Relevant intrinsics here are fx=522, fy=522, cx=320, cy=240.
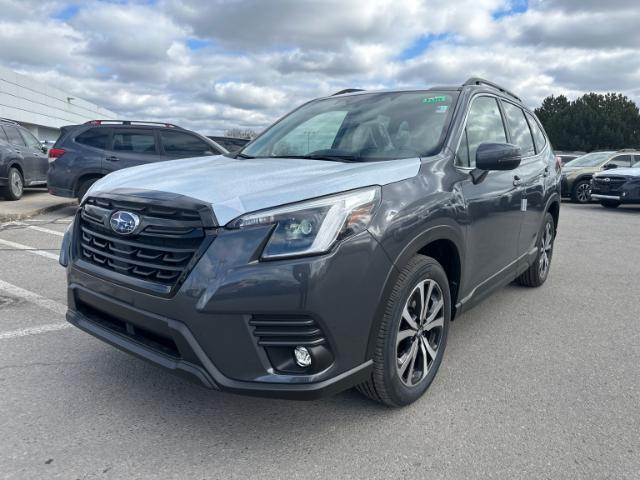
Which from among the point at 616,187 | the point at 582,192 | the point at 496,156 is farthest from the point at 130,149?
the point at 582,192

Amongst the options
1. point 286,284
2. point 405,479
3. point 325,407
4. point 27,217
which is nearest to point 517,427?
point 405,479

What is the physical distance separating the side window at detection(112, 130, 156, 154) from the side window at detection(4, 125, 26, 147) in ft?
12.9

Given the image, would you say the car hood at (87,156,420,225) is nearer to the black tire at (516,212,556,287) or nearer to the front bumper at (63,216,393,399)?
the front bumper at (63,216,393,399)

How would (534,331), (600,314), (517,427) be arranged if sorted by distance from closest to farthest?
(517,427), (534,331), (600,314)

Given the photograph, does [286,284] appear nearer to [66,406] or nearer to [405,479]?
[405,479]

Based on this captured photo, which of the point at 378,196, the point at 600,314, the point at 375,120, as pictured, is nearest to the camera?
the point at 378,196

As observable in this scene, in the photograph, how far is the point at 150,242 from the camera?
95.7 inches

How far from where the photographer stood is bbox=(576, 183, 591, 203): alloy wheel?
1545 cm

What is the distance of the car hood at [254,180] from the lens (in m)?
2.33

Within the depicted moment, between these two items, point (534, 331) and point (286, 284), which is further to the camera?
point (534, 331)

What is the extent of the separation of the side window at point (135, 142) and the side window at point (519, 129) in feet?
22.9

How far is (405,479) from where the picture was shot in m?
2.28

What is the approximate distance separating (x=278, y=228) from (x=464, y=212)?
55.0 inches

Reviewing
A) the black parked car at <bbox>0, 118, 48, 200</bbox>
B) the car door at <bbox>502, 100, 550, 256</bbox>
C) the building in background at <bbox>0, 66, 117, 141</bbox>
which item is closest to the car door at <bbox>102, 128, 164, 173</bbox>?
the black parked car at <bbox>0, 118, 48, 200</bbox>
